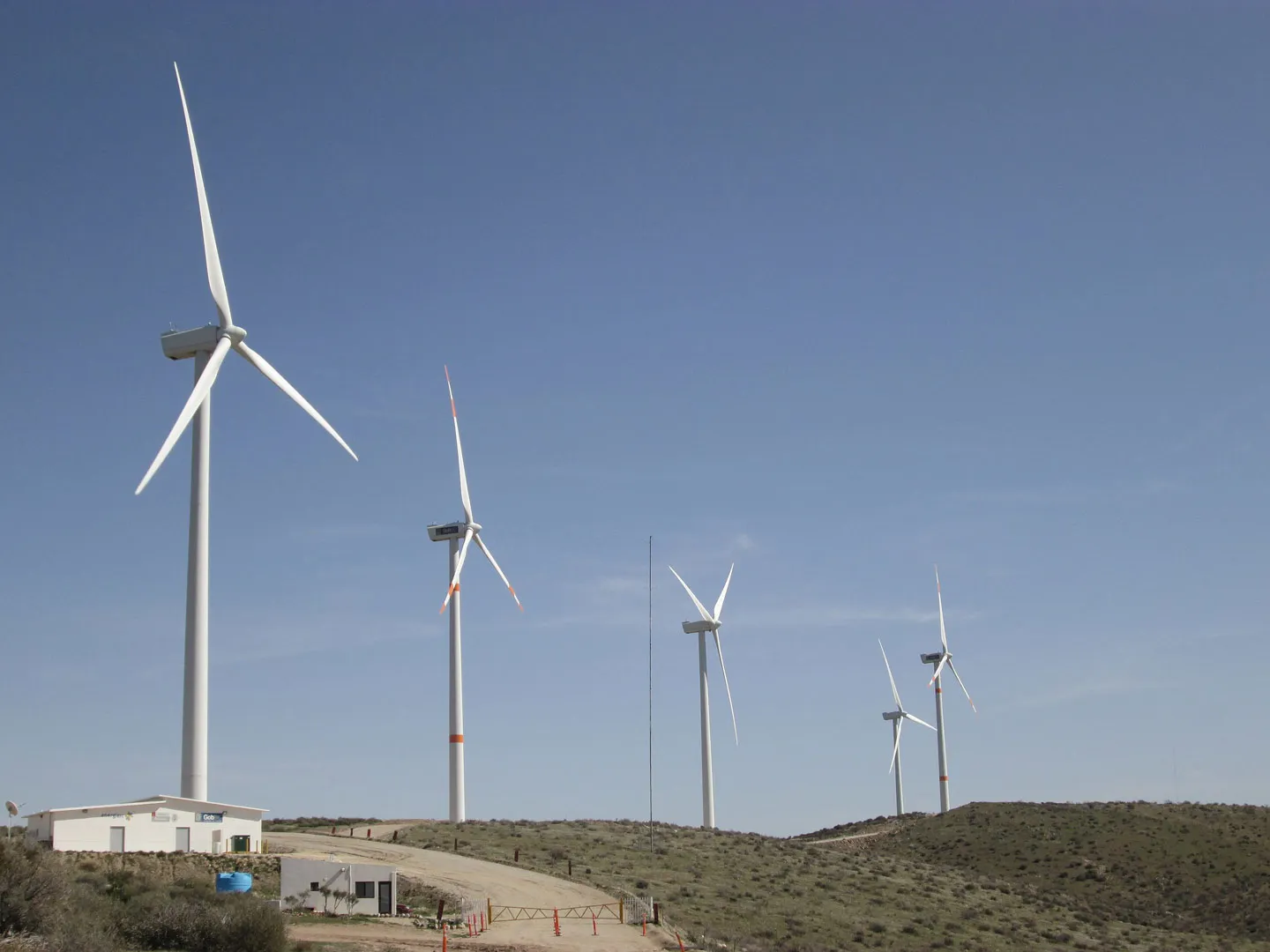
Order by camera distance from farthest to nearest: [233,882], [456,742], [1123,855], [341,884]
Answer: [1123,855]
[456,742]
[341,884]
[233,882]

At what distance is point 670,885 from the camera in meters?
65.1

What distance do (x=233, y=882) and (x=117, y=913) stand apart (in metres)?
10.5

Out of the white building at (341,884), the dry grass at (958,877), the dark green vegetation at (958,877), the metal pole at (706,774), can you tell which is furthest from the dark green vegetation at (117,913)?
the metal pole at (706,774)

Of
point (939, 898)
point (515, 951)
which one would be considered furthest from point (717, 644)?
point (515, 951)

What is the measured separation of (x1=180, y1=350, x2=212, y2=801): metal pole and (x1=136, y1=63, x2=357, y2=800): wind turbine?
1.4 inches

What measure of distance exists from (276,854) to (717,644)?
52.6 m

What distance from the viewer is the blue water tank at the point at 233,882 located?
48531 millimetres

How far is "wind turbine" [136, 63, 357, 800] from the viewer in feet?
178

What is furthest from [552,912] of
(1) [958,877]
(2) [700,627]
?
(2) [700,627]

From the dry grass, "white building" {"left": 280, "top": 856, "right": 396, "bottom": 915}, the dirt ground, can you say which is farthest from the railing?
"white building" {"left": 280, "top": 856, "right": 396, "bottom": 915}

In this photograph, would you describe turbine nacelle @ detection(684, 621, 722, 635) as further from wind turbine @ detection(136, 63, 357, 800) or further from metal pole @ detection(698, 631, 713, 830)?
wind turbine @ detection(136, 63, 357, 800)

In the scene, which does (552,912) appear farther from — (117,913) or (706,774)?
(706,774)

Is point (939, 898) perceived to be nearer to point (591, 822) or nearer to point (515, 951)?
point (591, 822)

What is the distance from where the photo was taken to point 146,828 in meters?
54.3
